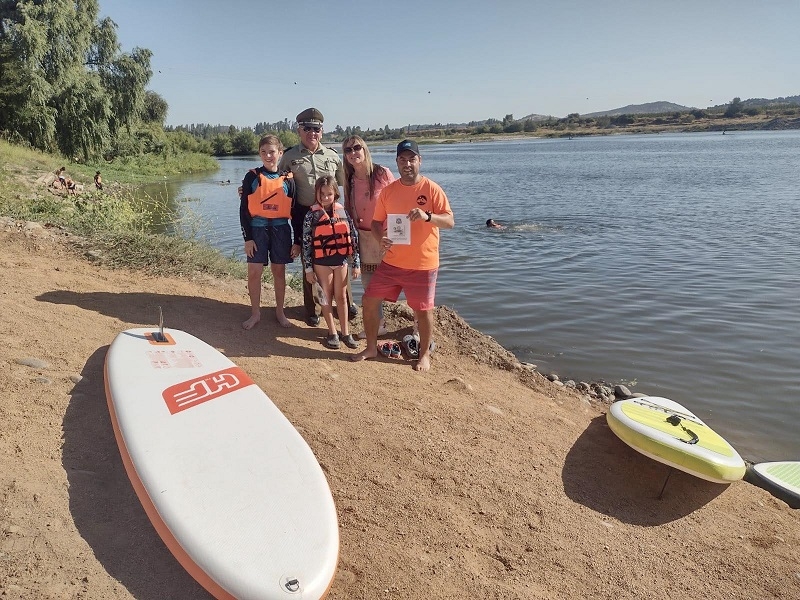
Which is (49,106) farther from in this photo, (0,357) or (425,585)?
(425,585)

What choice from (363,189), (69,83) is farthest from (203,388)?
(69,83)

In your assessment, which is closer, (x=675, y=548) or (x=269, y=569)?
(x=269, y=569)

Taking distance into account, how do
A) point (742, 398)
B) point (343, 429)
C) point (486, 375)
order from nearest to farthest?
1. point (343, 429)
2. point (486, 375)
3. point (742, 398)

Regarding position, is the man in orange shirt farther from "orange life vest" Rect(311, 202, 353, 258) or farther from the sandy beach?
the sandy beach

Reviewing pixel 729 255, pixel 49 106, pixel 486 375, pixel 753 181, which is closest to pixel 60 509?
pixel 486 375

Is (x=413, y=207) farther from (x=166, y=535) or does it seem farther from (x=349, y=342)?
(x=166, y=535)

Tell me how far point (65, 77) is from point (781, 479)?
3365 centimetres

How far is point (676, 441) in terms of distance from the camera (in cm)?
409

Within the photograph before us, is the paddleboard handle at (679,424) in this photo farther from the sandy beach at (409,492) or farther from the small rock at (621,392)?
the small rock at (621,392)

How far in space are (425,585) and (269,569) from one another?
0.78 meters

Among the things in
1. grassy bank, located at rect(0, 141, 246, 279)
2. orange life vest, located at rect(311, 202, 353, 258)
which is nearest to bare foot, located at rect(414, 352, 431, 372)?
orange life vest, located at rect(311, 202, 353, 258)

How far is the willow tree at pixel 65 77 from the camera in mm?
27000

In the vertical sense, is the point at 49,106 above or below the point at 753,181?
above

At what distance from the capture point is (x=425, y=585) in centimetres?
273
